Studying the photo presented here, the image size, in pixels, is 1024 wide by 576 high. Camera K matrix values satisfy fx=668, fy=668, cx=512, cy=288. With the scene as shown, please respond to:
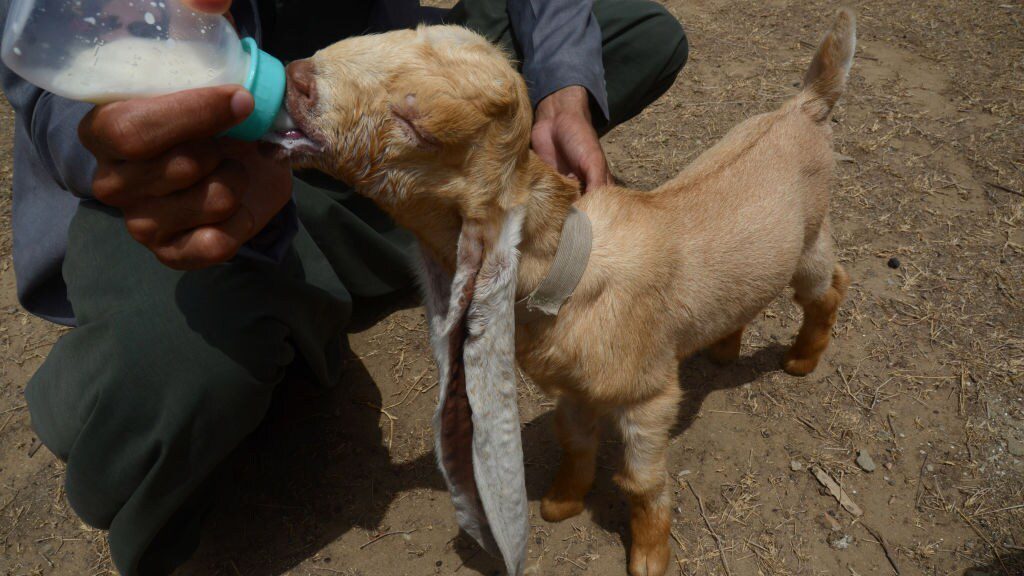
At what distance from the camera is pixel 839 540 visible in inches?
109

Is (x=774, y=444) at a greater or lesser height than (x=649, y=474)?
lesser

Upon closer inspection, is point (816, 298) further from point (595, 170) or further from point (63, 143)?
point (63, 143)

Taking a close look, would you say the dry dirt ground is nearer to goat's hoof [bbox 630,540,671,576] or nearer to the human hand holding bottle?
goat's hoof [bbox 630,540,671,576]

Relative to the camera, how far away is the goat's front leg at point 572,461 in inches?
106

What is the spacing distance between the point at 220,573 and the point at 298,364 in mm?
947

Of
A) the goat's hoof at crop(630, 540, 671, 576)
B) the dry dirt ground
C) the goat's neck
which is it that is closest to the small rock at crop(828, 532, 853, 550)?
the dry dirt ground

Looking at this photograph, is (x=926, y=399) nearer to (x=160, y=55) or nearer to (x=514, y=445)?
(x=514, y=445)

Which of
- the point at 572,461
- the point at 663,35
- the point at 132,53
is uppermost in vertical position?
the point at 132,53

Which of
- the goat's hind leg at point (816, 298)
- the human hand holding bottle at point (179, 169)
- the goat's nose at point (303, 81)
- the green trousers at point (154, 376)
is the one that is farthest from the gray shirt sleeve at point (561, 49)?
the goat's nose at point (303, 81)

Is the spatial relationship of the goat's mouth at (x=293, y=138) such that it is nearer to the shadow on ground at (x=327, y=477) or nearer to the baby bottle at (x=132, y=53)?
the baby bottle at (x=132, y=53)

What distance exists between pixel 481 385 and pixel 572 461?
1.19m

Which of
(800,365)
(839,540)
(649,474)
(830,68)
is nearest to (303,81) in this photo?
(649,474)

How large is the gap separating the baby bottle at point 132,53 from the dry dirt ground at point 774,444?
1.94 m

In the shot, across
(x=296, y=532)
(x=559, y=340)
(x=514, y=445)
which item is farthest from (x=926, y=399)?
(x=296, y=532)
